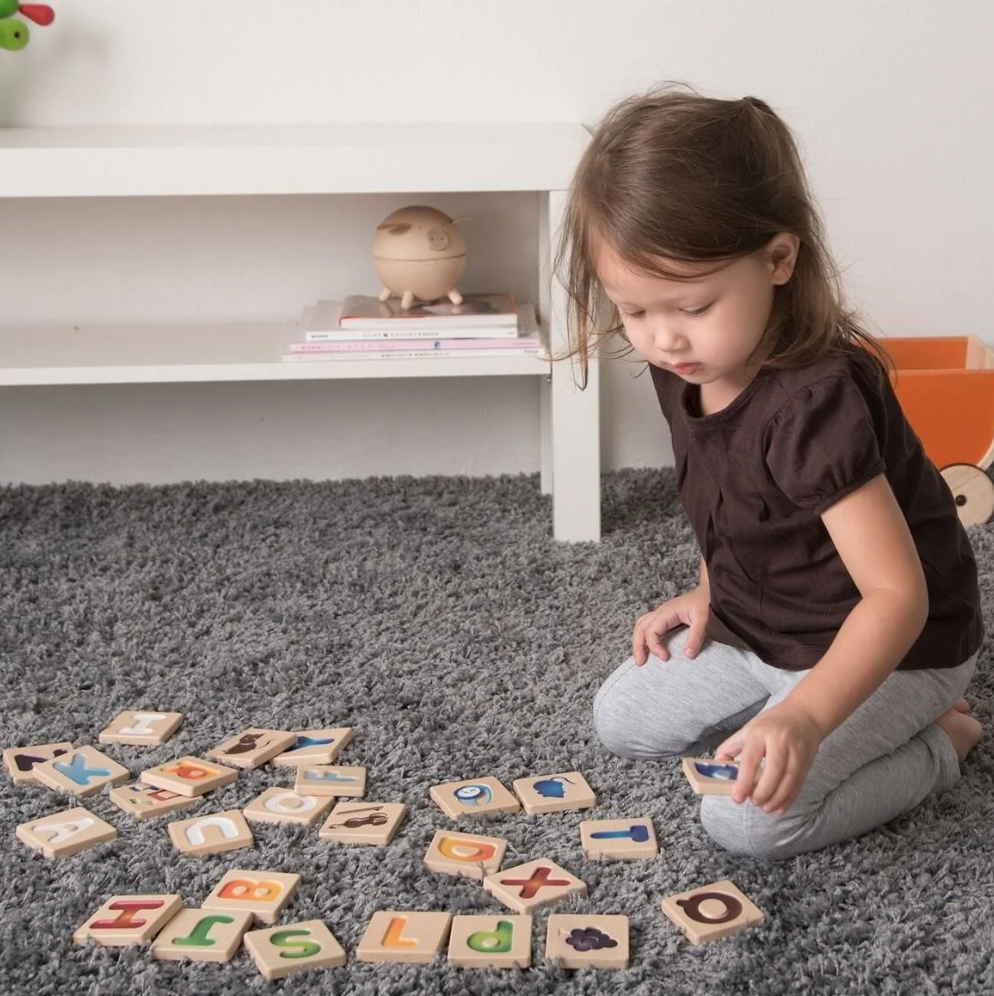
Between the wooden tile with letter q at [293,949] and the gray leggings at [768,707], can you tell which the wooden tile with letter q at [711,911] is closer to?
the gray leggings at [768,707]

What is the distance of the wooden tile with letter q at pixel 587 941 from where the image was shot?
89cm

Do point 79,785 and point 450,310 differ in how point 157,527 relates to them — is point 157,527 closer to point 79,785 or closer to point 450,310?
point 450,310

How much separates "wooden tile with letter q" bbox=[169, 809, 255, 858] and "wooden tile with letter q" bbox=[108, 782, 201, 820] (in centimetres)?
3

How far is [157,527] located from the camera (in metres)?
1.79

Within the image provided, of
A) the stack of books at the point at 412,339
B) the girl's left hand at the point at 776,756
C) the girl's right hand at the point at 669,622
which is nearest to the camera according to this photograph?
the girl's left hand at the point at 776,756

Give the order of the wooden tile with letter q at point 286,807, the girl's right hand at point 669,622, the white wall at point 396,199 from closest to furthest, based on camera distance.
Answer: the wooden tile with letter q at point 286,807 → the girl's right hand at point 669,622 → the white wall at point 396,199

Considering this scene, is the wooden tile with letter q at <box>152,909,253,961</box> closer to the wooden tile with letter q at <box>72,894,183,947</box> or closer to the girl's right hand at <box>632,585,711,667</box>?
the wooden tile with letter q at <box>72,894,183,947</box>

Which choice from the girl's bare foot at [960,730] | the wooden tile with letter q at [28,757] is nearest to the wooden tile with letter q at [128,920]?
the wooden tile with letter q at [28,757]

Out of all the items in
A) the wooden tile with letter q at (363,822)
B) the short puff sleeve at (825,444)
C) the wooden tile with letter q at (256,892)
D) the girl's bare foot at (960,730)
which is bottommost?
the wooden tile with letter q at (256,892)

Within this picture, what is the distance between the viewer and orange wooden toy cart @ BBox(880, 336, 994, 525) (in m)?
1.69

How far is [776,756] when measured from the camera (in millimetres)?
852

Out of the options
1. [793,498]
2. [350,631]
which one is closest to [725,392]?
[793,498]

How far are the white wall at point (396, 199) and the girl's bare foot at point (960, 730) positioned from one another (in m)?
0.90

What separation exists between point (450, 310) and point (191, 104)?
0.47 meters
